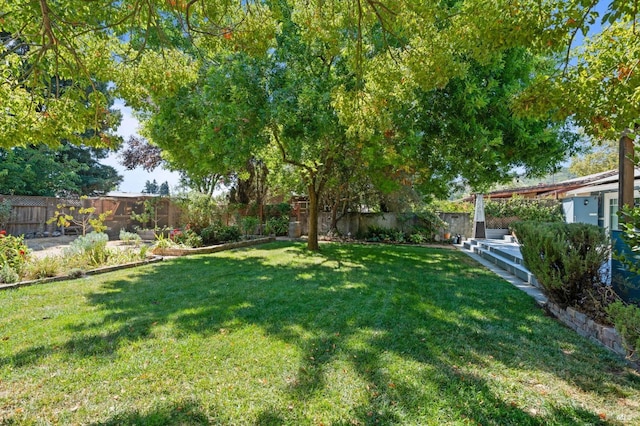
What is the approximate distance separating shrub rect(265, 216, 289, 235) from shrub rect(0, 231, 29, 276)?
8.61m

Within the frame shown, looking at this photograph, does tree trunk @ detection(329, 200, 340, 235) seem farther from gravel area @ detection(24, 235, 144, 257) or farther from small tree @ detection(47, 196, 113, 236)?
small tree @ detection(47, 196, 113, 236)

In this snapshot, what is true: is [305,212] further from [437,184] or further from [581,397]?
[581,397]

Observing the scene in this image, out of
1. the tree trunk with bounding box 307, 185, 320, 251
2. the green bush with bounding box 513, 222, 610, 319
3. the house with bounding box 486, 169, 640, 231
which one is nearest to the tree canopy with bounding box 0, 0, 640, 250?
the tree trunk with bounding box 307, 185, 320, 251

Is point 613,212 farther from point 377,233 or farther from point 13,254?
point 13,254

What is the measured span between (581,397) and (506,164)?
653cm

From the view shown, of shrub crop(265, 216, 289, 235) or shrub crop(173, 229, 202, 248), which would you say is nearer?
shrub crop(173, 229, 202, 248)

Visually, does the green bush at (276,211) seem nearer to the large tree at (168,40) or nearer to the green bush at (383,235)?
the green bush at (383,235)

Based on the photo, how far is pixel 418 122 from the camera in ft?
24.0

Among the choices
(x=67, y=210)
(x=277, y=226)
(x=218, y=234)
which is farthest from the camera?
(x=277, y=226)

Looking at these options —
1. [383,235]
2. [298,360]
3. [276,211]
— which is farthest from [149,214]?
[298,360]

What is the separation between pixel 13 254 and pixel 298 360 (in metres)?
6.50

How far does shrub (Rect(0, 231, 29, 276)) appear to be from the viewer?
585 cm

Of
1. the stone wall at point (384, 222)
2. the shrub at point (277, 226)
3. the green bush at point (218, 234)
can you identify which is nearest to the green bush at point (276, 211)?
the shrub at point (277, 226)

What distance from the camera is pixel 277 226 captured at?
14477 millimetres
